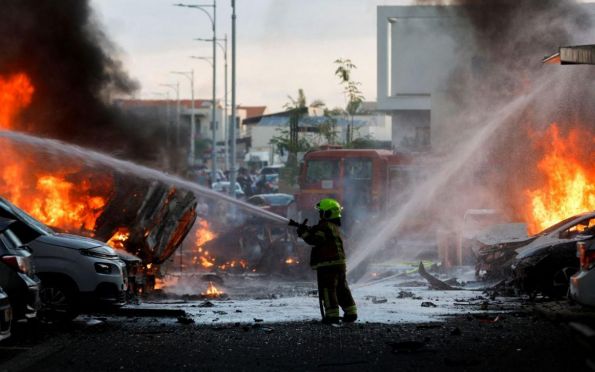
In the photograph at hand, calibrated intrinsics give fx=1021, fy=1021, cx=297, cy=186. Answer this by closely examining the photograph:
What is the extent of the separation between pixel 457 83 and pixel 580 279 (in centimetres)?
2315

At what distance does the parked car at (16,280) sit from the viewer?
31.7ft

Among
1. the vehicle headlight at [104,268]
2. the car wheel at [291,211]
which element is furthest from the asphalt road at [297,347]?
the car wheel at [291,211]

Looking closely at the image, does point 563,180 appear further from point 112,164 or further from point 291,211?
point 112,164

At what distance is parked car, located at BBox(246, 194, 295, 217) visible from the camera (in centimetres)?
2873

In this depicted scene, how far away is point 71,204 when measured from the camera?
17.1 meters

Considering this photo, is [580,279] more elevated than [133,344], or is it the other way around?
[580,279]

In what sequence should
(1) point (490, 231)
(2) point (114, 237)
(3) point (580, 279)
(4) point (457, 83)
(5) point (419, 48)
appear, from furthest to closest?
1. (5) point (419, 48)
2. (4) point (457, 83)
3. (1) point (490, 231)
4. (2) point (114, 237)
5. (3) point (580, 279)

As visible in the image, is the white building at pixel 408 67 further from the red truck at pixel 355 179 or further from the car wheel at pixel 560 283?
the car wheel at pixel 560 283

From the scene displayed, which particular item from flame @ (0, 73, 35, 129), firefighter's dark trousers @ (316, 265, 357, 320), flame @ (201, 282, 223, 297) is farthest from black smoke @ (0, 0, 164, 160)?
firefighter's dark trousers @ (316, 265, 357, 320)

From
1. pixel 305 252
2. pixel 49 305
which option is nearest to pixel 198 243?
pixel 305 252

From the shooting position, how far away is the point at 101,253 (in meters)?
12.1

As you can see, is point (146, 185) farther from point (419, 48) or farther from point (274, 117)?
point (274, 117)

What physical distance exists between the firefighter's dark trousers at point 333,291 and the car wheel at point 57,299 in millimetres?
2886

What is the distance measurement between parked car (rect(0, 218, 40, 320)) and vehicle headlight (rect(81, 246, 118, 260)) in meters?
2.07
